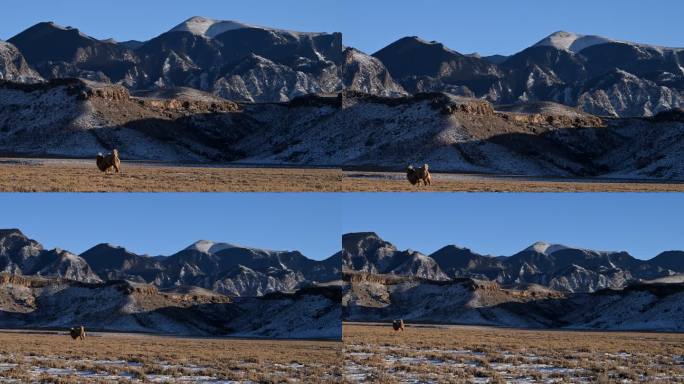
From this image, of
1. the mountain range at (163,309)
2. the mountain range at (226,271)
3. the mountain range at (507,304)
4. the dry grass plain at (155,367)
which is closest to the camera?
the dry grass plain at (155,367)

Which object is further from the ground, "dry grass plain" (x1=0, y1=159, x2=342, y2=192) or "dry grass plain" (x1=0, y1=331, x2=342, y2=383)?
"dry grass plain" (x1=0, y1=159, x2=342, y2=192)

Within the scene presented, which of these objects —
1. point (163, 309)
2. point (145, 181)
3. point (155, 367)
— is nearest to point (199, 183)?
point (145, 181)

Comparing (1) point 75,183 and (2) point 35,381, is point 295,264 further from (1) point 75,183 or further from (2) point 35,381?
(2) point 35,381

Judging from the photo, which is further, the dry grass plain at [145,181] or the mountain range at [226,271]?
the mountain range at [226,271]

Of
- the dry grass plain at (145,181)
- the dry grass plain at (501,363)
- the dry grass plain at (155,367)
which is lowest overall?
the dry grass plain at (155,367)

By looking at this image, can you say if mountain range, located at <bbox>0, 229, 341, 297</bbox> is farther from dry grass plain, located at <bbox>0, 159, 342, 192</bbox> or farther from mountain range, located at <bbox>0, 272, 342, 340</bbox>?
dry grass plain, located at <bbox>0, 159, 342, 192</bbox>

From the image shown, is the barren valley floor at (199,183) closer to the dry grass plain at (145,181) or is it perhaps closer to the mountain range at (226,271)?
the dry grass plain at (145,181)

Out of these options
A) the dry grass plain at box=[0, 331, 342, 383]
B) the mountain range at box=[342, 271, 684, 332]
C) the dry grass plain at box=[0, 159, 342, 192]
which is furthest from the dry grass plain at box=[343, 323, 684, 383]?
the mountain range at box=[342, 271, 684, 332]

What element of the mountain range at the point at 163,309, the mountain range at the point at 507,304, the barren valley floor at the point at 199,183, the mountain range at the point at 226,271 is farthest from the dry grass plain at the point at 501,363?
the mountain range at the point at 226,271

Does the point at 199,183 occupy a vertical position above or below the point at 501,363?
above

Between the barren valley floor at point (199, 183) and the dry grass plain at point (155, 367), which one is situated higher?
the barren valley floor at point (199, 183)

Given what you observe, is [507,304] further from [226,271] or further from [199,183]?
[199,183]

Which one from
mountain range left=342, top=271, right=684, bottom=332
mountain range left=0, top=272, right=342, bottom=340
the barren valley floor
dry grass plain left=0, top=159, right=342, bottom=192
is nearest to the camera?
dry grass plain left=0, top=159, right=342, bottom=192

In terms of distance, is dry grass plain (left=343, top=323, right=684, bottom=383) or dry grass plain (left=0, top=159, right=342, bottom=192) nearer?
dry grass plain (left=343, top=323, right=684, bottom=383)
